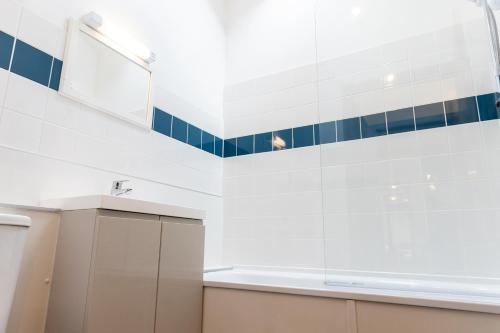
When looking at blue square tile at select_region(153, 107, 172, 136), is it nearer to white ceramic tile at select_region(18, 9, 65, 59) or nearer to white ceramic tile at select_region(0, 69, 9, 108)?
white ceramic tile at select_region(18, 9, 65, 59)

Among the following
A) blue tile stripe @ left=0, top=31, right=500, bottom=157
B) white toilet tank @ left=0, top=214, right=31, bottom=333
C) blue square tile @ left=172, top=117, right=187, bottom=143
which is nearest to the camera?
white toilet tank @ left=0, top=214, right=31, bottom=333

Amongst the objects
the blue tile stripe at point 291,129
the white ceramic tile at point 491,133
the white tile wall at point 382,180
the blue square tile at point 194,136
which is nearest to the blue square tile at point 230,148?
the blue tile stripe at point 291,129

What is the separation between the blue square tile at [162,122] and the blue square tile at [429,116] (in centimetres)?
158

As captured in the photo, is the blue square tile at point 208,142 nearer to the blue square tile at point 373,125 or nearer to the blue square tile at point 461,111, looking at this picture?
the blue square tile at point 373,125

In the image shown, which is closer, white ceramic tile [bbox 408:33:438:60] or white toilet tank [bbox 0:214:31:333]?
white toilet tank [bbox 0:214:31:333]

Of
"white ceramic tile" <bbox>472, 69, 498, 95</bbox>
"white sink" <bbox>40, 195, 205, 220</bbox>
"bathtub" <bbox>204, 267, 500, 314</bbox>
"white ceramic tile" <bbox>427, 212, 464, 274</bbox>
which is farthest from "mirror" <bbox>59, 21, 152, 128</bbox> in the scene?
"white ceramic tile" <bbox>472, 69, 498, 95</bbox>

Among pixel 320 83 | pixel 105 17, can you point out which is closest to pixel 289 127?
pixel 320 83

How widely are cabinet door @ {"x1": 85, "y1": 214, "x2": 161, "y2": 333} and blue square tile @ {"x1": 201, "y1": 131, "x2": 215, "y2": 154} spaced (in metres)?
1.10

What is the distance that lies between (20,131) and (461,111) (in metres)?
2.29

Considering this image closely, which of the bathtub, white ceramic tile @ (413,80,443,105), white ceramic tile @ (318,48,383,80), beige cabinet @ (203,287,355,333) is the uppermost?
white ceramic tile @ (318,48,383,80)

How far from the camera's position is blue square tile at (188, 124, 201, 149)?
7.64 feet

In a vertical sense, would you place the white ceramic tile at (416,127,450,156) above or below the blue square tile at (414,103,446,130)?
below

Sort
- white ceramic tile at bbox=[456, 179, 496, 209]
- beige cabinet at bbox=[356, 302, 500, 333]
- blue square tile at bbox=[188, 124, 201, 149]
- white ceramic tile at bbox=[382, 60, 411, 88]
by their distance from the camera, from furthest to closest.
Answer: blue square tile at bbox=[188, 124, 201, 149] → white ceramic tile at bbox=[382, 60, 411, 88] → white ceramic tile at bbox=[456, 179, 496, 209] → beige cabinet at bbox=[356, 302, 500, 333]

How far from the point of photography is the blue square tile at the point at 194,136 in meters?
2.33
